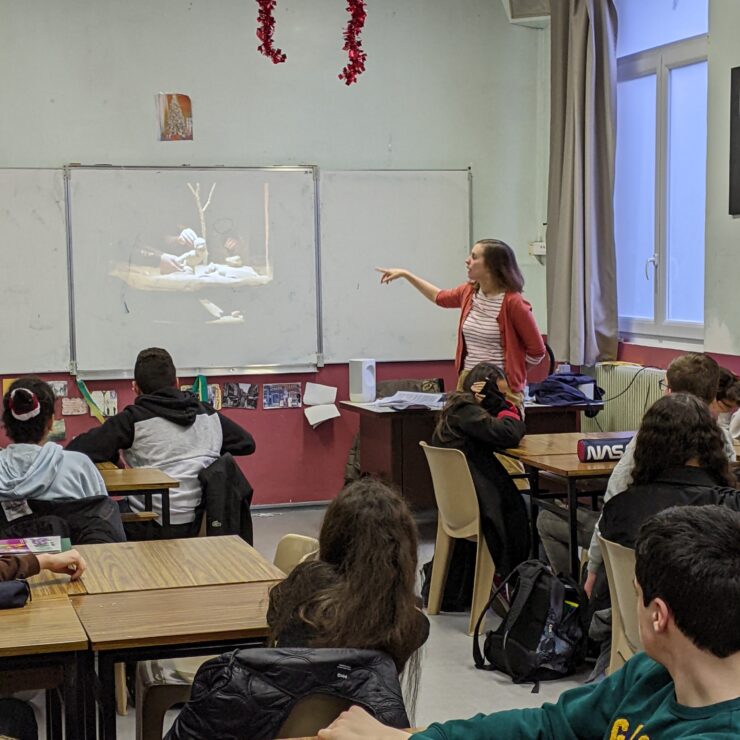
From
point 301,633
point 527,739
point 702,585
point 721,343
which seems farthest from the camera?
point 721,343

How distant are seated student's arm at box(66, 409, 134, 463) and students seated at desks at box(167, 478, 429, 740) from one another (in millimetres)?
2332

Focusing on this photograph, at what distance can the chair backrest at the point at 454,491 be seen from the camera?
14.5 ft

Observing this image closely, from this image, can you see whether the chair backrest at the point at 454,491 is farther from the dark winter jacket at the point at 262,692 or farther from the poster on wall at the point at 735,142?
the dark winter jacket at the point at 262,692

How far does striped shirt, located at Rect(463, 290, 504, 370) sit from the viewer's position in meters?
5.39

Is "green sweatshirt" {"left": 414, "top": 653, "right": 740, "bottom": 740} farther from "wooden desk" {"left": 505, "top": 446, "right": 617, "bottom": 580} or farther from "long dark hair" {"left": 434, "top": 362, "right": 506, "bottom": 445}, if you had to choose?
"long dark hair" {"left": 434, "top": 362, "right": 506, "bottom": 445}

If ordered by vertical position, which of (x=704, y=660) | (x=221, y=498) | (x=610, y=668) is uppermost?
(x=704, y=660)

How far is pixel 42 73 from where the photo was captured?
6.45 meters

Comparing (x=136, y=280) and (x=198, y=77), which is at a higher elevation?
(x=198, y=77)

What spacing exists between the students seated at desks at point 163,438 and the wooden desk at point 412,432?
177cm

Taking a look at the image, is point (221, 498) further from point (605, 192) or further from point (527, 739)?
point (605, 192)

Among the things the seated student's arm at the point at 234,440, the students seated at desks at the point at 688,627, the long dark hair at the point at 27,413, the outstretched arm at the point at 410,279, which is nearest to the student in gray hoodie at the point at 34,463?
the long dark hair at the point at 27,413

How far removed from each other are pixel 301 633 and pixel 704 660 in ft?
2.90

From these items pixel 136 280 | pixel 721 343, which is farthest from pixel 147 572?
pixel 136 280

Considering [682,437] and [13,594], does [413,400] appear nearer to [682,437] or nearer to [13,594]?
[682,437]
